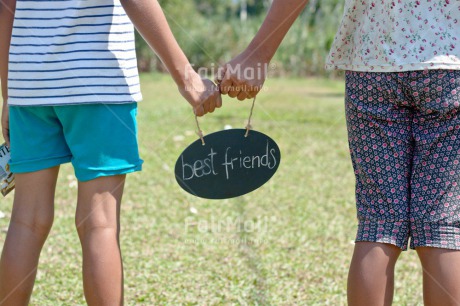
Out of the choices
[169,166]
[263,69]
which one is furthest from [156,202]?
[263,69]

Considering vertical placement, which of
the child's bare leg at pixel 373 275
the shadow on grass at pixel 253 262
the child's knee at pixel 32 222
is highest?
the child's knee at pixel 32 222

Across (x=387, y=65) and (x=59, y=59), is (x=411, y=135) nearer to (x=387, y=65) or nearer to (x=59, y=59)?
(x=387, y=65)

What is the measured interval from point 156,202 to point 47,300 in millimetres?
1520

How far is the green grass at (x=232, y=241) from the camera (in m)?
2.70

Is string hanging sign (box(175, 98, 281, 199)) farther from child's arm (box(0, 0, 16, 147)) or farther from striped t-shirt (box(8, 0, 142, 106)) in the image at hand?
child's arm (box(0, 0, 16, 147))

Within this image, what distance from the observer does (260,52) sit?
1977 mm

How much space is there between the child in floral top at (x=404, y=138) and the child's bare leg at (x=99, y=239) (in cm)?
59

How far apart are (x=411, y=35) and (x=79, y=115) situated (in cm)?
82

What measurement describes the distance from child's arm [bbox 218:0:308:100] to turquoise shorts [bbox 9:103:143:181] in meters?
0.31

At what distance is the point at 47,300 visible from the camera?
2.60 metres

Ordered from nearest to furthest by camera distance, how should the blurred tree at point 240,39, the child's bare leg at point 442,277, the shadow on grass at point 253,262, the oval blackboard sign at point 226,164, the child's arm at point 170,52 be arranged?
the child's bare leg at point 442,277 < the child's arm at point 170,52 < the oval blackboard sign at point 226,164 < the shadow on grass at point 253,262 < the blurred tree at point 240,39

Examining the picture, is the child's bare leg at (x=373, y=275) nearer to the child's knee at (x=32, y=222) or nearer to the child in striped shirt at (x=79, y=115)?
the child in striped shirt at (x=79, y=115)

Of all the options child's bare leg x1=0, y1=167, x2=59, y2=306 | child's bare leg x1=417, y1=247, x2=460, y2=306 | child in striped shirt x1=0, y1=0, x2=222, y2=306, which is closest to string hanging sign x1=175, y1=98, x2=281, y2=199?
child in striped shirt x1=0, y1=0, x2=222, y2=306

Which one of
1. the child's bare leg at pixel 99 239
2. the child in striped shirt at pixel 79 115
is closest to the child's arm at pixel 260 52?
the child in striped shirt at pixel 79 115
